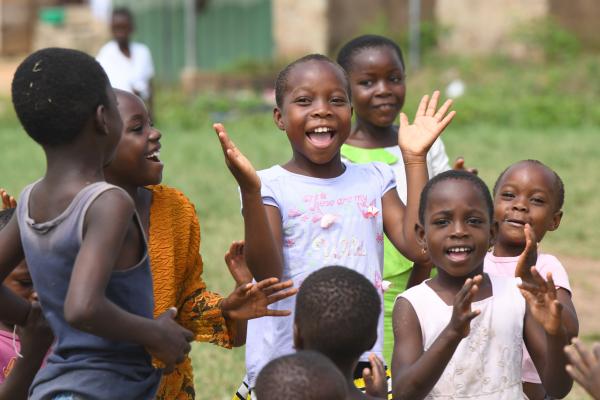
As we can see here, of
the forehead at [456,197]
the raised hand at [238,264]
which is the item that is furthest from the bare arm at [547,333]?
the raised hand at [238,264]

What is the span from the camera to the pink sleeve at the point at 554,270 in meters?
3.88

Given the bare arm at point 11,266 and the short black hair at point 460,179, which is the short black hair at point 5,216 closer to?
the bare arm at point 11,266

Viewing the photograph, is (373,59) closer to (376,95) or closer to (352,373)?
(376,95)

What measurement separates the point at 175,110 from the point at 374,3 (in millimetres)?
5920

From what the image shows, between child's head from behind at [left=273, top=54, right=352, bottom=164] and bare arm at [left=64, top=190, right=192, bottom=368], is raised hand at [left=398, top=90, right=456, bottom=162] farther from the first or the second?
bare arm at [left=64, top=190, right=192, bottom=368]

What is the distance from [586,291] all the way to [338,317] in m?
5.38

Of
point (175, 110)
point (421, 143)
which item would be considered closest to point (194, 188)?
point (175, 110)

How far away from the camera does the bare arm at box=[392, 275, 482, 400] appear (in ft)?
10.3

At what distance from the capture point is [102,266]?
9.11 feet

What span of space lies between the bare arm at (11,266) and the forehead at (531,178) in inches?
74.3

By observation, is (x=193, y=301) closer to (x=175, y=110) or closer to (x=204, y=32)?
(x=175, y=110)

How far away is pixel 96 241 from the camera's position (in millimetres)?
2787

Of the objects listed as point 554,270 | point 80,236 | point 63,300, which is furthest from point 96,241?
point 554,270

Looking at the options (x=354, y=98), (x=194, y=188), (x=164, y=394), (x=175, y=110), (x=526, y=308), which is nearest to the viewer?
(x=526, y=308)
